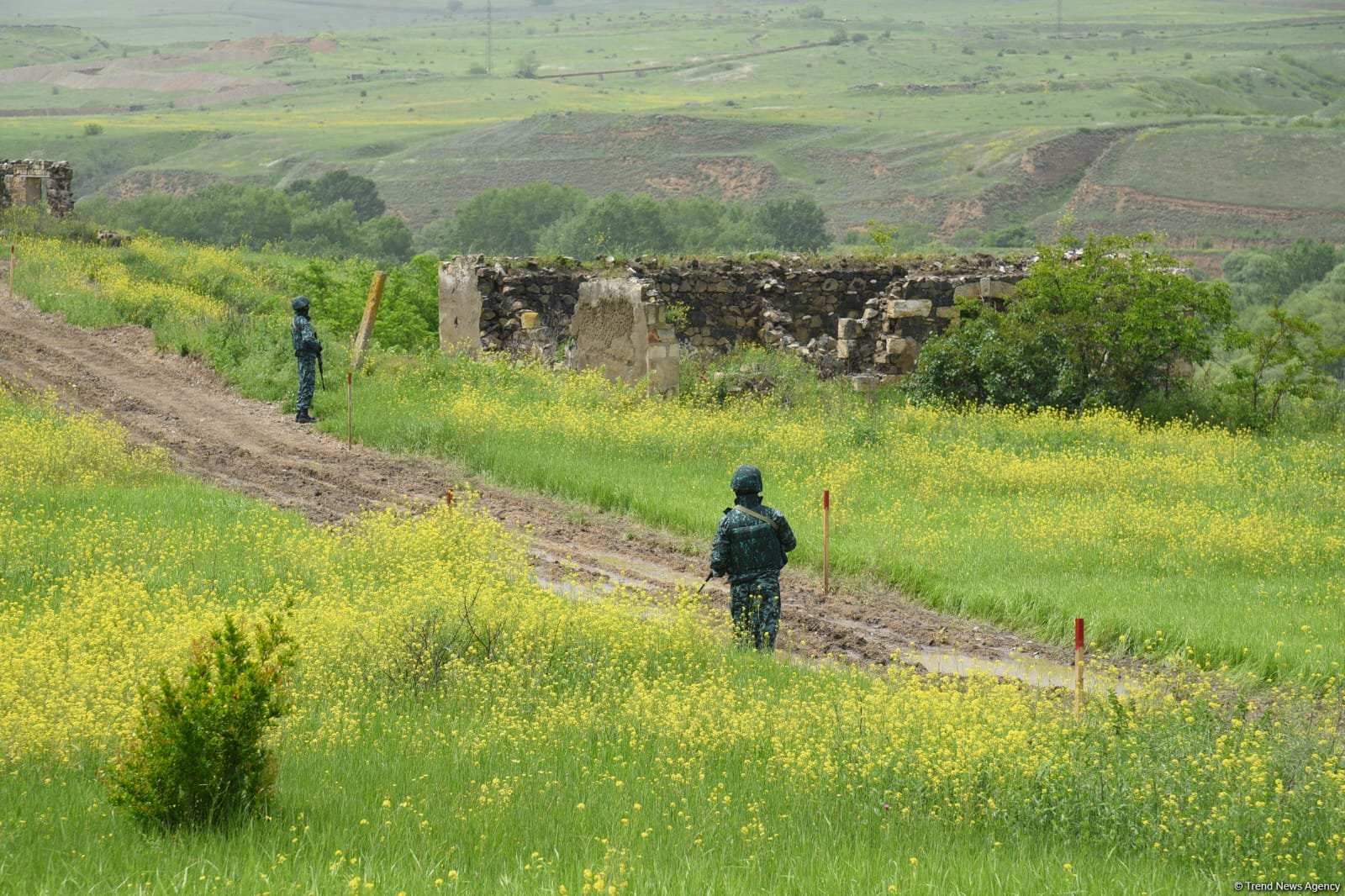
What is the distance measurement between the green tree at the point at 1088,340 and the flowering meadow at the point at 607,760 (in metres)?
11.8

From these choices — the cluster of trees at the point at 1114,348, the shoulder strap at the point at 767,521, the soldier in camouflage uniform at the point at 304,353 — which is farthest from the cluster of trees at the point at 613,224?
the shoulder strap at the point at 767,521

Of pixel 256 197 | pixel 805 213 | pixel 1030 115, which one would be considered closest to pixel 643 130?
pixel 1030 115

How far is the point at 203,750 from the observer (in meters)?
7.22

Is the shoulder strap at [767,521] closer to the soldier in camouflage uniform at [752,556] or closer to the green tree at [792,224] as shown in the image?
the soldier in camouflage uniform at [752,556]

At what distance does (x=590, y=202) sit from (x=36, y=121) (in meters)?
95.7

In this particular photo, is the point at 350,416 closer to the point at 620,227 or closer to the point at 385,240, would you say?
the point at 385,240

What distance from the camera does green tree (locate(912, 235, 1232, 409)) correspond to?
23.1 metres

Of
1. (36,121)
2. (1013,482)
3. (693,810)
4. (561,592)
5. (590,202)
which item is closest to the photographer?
(693,810)

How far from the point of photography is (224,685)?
7336 mm

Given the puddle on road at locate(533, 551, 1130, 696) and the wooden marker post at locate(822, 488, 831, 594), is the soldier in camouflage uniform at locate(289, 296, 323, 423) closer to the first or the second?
the puddle on road at locate(533, 551, 1130, 696)

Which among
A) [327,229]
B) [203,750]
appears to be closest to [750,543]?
[203,750]

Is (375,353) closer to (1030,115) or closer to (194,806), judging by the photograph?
(194,806)

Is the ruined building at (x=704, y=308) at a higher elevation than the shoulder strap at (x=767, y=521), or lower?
lower

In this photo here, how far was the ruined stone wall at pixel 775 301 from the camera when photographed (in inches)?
1021
